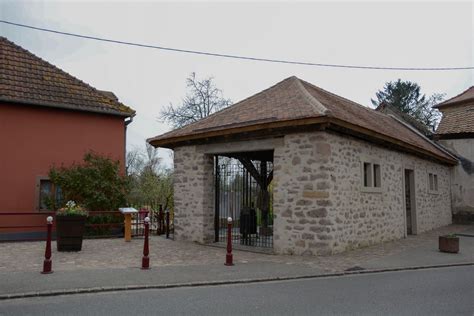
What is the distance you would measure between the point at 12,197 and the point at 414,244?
1239 cm

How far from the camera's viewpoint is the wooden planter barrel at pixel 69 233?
1025 centimetres

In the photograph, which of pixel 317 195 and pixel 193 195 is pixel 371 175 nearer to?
pixel 317 195

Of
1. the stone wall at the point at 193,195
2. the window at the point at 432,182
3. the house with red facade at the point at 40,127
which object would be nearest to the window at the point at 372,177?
the stone wall at the point at 193,195

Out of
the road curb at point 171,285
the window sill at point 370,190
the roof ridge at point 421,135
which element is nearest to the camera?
the road curb at point 171,285

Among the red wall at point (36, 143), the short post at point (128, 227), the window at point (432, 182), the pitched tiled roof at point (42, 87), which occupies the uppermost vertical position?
the pitched tiled roof at point (42, 87)

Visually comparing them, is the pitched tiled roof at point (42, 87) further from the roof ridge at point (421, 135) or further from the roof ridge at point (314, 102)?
the roof ridge at point (421, 135)

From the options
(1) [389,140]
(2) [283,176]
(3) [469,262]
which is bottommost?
(3) [469,262]

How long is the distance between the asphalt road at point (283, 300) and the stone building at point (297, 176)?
279 centimetres

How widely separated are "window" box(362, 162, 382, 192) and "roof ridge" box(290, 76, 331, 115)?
98.4 inches

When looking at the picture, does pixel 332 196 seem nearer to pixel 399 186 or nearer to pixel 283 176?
pixel 283 176

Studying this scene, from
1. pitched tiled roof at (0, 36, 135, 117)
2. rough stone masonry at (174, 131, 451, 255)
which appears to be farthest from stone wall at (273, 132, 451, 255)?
pitched tiled roof at (0, 36, 135, 117)

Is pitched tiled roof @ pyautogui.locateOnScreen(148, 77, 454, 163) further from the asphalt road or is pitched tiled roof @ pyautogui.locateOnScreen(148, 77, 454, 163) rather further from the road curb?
the asphalt road

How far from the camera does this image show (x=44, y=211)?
526 inches

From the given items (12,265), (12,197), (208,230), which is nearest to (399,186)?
(208,230)
